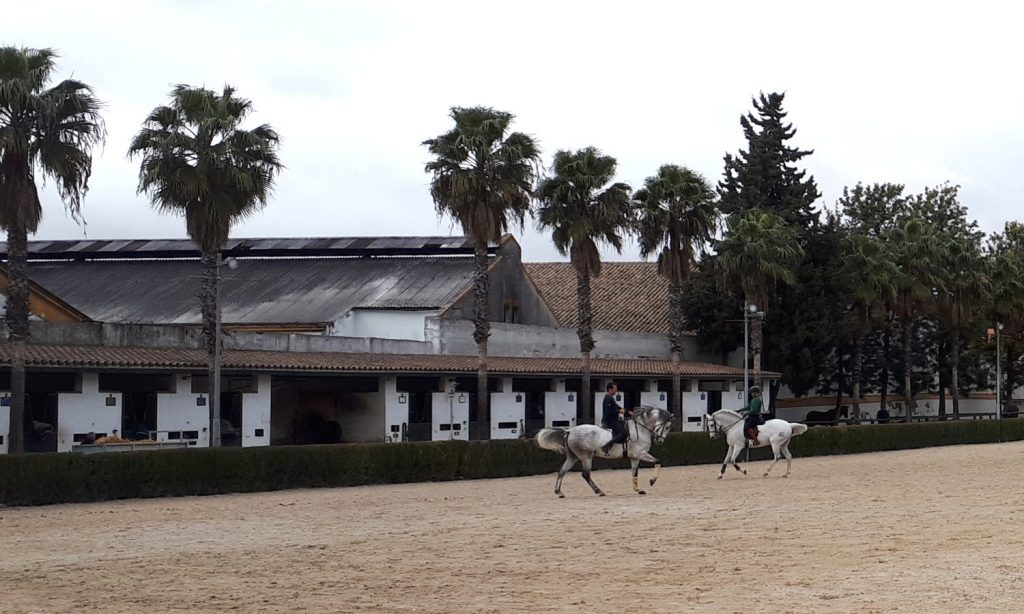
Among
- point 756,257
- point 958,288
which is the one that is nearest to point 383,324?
point 756,257

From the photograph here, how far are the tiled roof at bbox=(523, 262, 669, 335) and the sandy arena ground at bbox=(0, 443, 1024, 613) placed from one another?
142 feet

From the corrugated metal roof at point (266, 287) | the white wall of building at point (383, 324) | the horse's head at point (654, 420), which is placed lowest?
the horse's head at point (654, 420)

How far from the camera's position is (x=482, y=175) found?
44938 millimetres

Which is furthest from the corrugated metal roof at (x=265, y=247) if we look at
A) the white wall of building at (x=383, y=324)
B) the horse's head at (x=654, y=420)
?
the horse's head at (x=654, y=420)

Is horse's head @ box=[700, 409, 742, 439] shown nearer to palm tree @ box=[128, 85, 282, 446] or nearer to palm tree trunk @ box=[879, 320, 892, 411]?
palm tree @ box=[128, 85, 282, 446]

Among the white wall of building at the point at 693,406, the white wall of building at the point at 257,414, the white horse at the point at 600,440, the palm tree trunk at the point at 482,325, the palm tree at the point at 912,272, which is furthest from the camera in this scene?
the palm tree at the point at 912,272

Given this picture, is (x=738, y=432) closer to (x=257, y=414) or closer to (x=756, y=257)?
(x=257, y=414)

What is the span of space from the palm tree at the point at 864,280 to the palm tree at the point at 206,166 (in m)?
38.8

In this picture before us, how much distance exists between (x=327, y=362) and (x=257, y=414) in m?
3.30

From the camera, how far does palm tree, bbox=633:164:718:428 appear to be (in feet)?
174

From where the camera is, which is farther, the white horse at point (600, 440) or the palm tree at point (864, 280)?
the palm tree at point (864, 280)

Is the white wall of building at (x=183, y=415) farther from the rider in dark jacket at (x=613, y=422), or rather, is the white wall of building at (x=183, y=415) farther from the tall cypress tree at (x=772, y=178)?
the tall cypress tree at (x=772, y=178)

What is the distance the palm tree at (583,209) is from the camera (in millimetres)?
48781

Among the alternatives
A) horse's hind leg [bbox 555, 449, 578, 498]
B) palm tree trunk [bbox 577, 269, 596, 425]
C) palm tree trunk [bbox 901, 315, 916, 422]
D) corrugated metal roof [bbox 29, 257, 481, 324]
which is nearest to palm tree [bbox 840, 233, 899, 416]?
palm tree trunk [bbox 901, 315, 916, 422]
